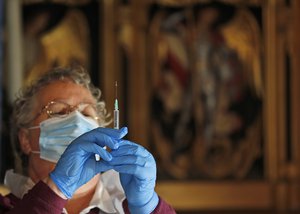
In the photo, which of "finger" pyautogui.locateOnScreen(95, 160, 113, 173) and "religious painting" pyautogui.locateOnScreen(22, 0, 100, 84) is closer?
"finger" pyautogui.locateOnScreen(95, 160, 113, 173)

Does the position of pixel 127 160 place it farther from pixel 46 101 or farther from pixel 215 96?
pixel 215 96

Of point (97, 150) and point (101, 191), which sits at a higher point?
point (97, 150)

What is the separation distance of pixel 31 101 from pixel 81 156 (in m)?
0.59

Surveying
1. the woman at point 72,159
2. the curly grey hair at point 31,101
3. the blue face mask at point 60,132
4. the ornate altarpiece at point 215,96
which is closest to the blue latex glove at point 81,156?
the woman at point 72,159

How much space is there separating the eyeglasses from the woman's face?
0.01 meters

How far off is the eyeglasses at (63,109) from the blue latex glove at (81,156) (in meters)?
0.43

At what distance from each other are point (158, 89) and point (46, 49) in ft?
3.18

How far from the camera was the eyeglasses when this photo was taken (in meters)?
2.14

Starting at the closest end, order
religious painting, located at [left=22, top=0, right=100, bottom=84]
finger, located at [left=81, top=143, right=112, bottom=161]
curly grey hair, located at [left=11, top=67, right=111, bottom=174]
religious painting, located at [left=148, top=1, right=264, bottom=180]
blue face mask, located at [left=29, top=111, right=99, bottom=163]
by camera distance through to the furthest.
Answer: finger, located at [left=81, top=143, right=112, bottom=161] → blue face mask, located at [left=29, top=111, right=99, bottom=163] → curly grey hair, located at [left=11, top=67, right=111, bottom=174] → religious painting, located at [left=22, top=0, right=100, bottom=84] → religious painting, located at [left=148, top=1, right=264, bottom=180]

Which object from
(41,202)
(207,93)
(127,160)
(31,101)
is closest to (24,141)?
(31,101)

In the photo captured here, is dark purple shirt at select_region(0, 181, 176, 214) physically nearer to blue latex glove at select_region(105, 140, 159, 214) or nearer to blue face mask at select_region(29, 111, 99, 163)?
blue latex glove at select_region(105, 140, 159, 214)

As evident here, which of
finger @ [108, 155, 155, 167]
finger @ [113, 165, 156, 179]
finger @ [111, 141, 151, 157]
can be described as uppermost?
finger @ [111, 141, 151, 157]

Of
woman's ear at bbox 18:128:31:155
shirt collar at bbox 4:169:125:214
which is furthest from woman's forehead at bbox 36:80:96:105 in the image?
shirt collar at bbox 4:169:125:214

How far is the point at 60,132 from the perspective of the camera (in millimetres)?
2115
